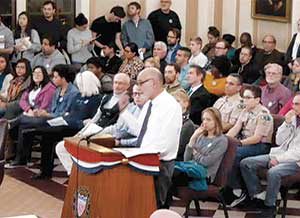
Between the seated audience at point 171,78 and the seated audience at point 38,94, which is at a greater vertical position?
the seated audience at point 171,78

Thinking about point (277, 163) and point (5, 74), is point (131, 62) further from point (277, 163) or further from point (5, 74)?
point (277, 163)

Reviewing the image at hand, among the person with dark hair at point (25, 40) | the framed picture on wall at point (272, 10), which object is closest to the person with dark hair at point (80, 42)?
the person with dark hair at point (25, 40)

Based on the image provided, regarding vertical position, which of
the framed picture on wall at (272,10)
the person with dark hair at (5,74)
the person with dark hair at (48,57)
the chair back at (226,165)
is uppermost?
the framed picture on wall at (272,10)

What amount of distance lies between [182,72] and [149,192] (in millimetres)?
5106

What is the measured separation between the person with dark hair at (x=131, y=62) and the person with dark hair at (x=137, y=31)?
1.23 meters

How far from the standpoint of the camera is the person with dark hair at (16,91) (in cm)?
1173

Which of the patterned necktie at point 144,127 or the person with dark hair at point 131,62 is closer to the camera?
the patterned necktie at point 144,127

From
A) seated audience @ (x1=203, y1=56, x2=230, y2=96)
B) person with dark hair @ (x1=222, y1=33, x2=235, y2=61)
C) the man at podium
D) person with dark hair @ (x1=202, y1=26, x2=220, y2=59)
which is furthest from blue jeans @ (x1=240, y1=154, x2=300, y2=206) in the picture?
person with dark hair @ (x1=202, y1=26, x2=220, y2=59)

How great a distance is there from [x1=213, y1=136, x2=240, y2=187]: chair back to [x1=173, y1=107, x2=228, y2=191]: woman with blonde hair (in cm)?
4

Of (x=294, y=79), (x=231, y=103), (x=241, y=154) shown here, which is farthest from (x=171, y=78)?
(x=241, y=154)

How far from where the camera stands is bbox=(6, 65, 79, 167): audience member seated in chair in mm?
11016

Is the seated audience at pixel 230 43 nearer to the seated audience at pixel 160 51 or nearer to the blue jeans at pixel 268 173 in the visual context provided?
the seated audience at pixel 160 51

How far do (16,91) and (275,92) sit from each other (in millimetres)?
3460

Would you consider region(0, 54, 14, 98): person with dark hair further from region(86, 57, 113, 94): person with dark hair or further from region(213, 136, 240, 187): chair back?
region(213, 136, 240, 187): chair back
